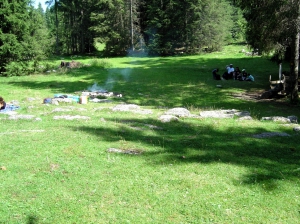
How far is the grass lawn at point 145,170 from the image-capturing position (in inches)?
175

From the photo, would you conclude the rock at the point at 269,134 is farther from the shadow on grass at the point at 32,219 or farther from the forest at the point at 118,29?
the forest at the point at 118,29

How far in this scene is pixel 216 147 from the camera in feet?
23.5

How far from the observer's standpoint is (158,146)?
7141mm

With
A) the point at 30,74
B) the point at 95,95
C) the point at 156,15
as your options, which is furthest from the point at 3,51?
the point at 156,15

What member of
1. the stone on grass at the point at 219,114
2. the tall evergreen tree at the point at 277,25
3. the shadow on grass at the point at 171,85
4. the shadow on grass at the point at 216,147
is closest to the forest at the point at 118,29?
the tall evergreen tree at the point at 277,25

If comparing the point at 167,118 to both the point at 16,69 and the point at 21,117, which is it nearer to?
the point at 21,117

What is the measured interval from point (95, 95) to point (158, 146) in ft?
30.0

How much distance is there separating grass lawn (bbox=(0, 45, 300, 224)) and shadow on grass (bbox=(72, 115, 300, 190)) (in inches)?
0.8

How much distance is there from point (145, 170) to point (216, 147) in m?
2.18

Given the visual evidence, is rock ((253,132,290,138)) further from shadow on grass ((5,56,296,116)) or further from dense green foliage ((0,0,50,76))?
dense green foliage ((0,0,50,76))

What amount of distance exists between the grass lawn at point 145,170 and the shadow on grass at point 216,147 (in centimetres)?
2

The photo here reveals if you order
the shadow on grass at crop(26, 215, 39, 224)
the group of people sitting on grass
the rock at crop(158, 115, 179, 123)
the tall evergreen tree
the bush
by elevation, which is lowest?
the shadow on grass at crop(26, 215, 39, 224)

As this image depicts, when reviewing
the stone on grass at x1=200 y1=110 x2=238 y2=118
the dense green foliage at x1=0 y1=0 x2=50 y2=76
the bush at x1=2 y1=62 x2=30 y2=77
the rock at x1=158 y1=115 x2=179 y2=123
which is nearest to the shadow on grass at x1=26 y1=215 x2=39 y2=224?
the rock at x1=158 y1=115 x2=179 y2=123

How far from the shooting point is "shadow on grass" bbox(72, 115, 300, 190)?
5.86m
